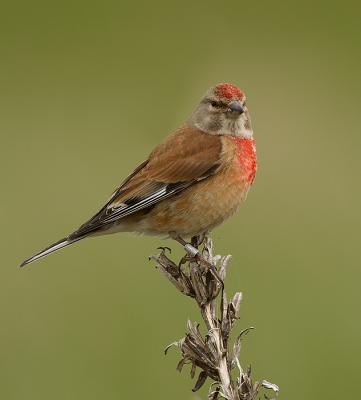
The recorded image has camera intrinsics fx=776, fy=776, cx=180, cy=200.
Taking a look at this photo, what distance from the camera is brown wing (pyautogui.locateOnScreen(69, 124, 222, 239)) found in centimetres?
→ 406

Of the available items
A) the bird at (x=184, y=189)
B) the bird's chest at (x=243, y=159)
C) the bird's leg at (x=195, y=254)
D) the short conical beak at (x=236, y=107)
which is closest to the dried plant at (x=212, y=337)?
the bird's leg at (x=195, y=254)

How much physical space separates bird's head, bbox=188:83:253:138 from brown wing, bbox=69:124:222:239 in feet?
0.46

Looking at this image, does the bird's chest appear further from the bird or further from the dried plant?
the dried plant

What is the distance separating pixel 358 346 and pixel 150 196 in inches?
69.6

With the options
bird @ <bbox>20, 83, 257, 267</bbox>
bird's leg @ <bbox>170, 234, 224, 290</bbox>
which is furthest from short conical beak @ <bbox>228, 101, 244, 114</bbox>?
bird's leg @ <bbox>170, 234, 224, 290</bbox>

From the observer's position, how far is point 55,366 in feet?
16.0

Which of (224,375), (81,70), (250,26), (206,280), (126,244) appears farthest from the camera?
(250,26)

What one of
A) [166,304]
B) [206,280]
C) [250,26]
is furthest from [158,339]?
[250,26]

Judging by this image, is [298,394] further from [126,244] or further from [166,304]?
[126,244]

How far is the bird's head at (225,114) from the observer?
174 inches

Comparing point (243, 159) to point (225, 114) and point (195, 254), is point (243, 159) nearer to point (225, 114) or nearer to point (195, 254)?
point (225, 114)

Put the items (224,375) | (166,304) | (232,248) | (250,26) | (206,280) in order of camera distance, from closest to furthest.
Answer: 1. (224,375)
2. (206,280)
3. (166,304)
4. (232,248)
5. (250,26)

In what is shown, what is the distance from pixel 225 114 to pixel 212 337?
2.10m

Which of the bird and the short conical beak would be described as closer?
the bird
